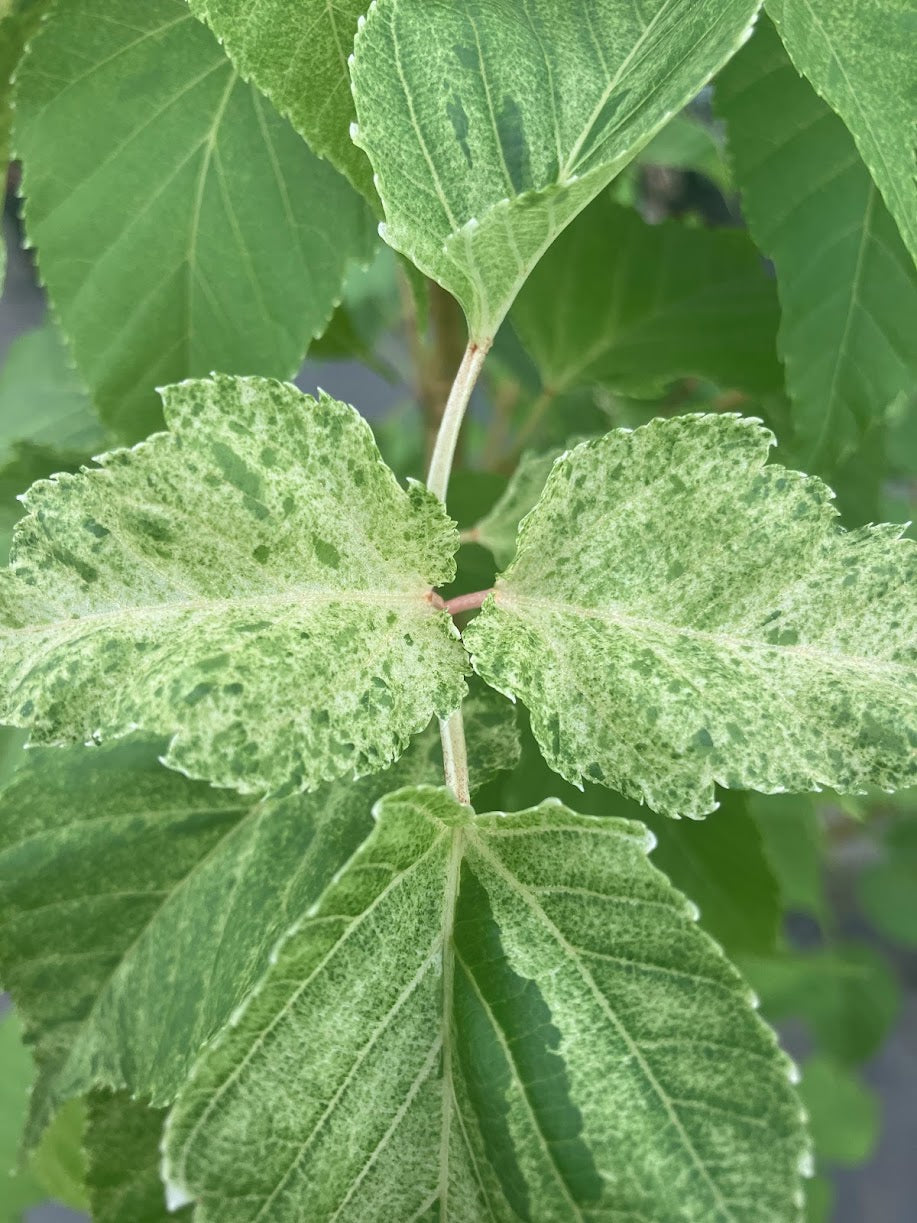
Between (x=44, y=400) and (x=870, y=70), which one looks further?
(x=44, y=400)

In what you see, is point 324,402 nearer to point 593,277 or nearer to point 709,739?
point 709,739

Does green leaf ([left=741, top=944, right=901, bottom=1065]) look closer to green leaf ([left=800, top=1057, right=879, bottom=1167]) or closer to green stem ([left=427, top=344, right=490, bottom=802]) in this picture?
green leaf ([left=800, top=1057, right=879, bottom=1167])

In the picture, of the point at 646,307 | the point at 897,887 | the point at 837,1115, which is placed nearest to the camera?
the point at 646,307

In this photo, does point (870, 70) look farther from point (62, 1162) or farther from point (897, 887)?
point (897, 887)

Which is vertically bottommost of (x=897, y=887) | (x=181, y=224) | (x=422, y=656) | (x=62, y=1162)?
Answer: (x=62, y=1162)

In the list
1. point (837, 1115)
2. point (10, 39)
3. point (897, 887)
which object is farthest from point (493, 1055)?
point (897, 887)

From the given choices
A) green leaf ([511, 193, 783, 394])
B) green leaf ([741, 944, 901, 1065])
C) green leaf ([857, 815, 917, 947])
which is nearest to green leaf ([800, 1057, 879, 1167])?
green leaf ([741, 944, 901, 1065])
